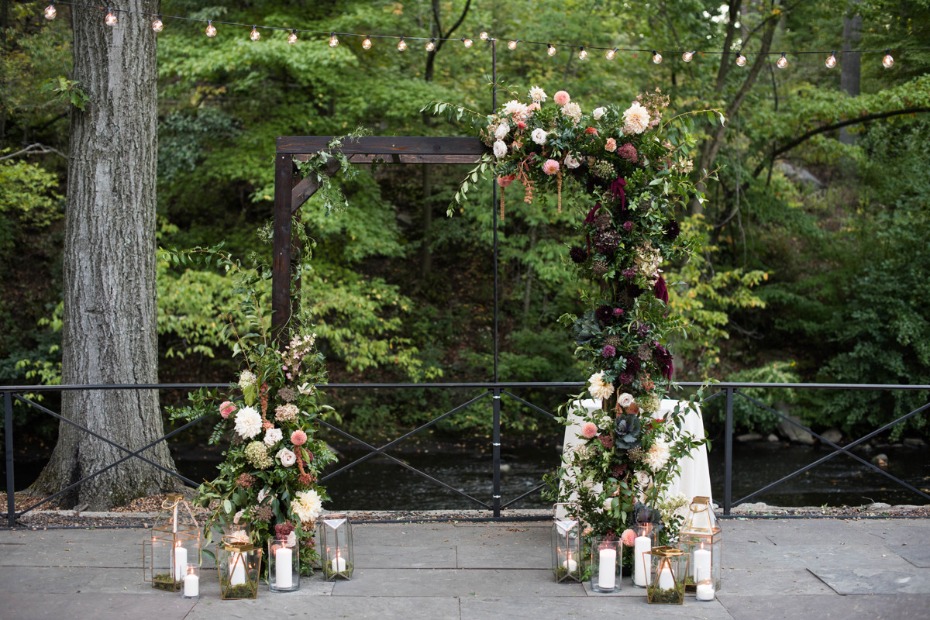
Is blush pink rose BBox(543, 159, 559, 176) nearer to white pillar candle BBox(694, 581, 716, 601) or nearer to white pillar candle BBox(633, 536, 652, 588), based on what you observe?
white pillar candle BBox(633, 536, 652, 588)

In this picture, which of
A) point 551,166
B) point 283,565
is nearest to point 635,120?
point 551,166

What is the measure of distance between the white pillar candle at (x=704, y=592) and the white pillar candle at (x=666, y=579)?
13 centimetres

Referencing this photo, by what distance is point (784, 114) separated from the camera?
1348 cm

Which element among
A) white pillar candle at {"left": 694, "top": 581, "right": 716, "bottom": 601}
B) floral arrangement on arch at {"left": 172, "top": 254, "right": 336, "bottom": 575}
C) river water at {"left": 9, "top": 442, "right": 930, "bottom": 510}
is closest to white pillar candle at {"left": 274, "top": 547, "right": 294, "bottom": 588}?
floral arrangement on arch at {"left": 172, "top": 254, "right": 336, "bottom": 575}

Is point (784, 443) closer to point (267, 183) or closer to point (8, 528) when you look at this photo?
point (267, 183)

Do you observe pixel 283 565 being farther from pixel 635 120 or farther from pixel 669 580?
pixel 635 120

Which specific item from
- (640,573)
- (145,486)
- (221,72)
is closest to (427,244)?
(221,72)

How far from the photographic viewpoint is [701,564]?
4.68 m

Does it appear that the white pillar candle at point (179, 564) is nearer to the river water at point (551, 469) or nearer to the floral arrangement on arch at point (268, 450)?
the floral arrangement on arch at point (268, 450)

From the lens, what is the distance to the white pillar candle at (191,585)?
462 centimetres

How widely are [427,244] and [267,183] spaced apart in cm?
454

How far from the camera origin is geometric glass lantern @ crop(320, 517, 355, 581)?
4.88 meters

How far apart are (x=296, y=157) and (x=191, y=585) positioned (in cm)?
226

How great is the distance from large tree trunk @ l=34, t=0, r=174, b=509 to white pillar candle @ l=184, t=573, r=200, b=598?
7.98 feet
